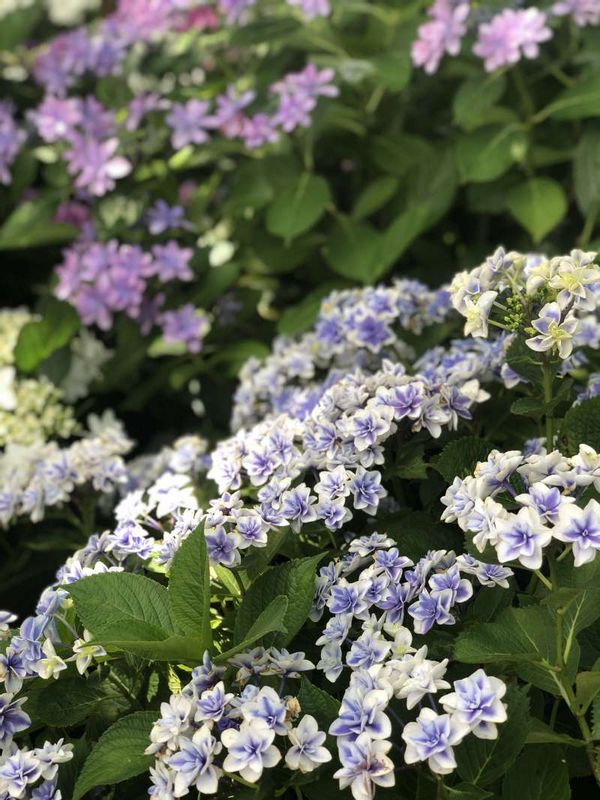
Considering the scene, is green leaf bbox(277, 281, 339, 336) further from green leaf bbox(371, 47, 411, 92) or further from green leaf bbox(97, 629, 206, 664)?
green leaf bbox(97, 629, 206, 664)

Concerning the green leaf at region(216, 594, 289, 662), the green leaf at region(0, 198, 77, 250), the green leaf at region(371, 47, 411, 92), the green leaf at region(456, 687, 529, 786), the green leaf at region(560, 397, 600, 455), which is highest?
the green leaf at region(216, 594, 289, 662)

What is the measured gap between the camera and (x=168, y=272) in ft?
6.84

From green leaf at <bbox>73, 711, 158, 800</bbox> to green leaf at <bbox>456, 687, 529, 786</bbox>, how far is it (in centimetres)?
29

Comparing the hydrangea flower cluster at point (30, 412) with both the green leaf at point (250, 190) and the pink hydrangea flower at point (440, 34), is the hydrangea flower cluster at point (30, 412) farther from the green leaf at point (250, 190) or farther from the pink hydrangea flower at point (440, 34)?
the pink hydrangea flower at point (440, 34)

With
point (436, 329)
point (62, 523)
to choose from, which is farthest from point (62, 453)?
point (436, 329)

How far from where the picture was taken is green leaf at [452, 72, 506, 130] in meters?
1.95

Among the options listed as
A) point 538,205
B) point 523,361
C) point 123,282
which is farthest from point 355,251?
point 523,361

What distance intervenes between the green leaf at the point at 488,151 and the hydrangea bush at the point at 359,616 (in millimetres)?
727

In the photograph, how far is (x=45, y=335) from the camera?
2.11m

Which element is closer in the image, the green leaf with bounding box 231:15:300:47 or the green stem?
the green stem

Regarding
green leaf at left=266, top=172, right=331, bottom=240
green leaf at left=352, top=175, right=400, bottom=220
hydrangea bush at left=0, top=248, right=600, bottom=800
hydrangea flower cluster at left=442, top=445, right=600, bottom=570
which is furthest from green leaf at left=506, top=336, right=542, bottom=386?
green leaf at left=352, top=175, right=400, bottom=220

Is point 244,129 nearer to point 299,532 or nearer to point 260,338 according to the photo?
point 260,338

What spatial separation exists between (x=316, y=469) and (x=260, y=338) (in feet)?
3.57

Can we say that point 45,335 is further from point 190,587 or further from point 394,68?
point 190,587
